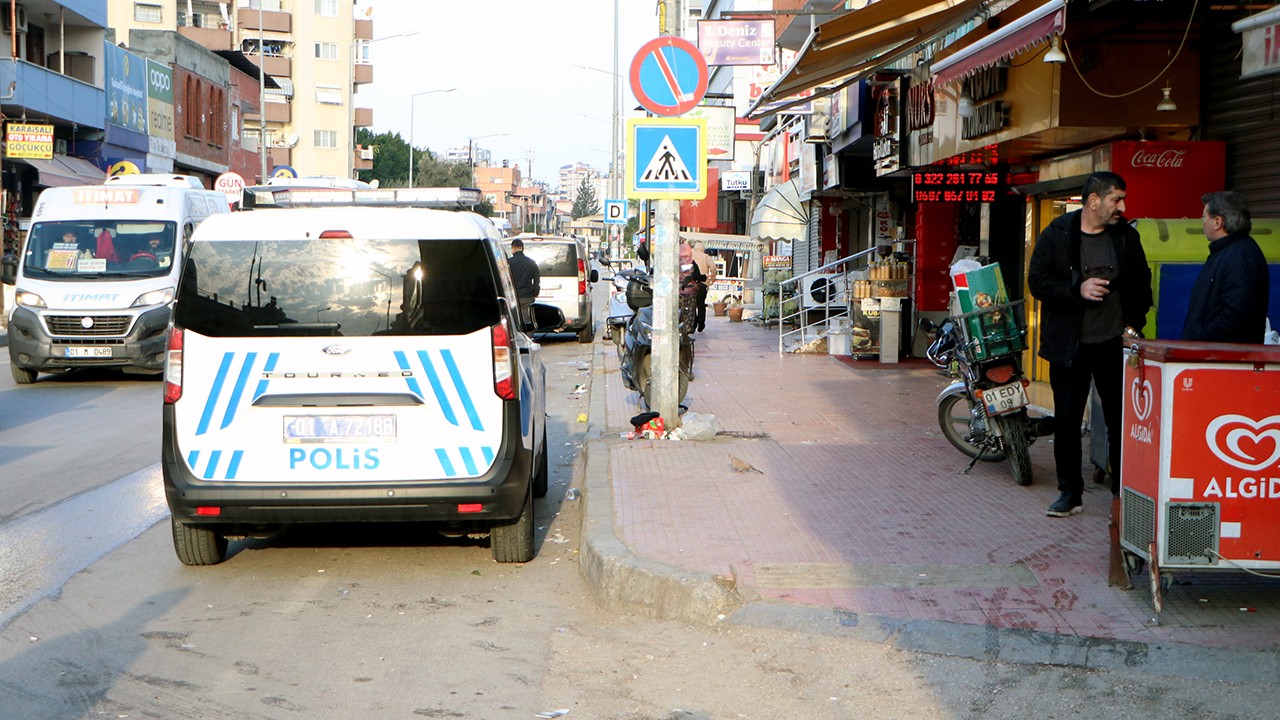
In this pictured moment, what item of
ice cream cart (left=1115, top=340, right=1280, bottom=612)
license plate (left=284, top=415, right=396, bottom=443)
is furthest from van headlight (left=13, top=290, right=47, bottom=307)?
ice cream cart (left=1115, top=340, right=1280, bottom=612)

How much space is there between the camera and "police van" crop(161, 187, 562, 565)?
21.2ft

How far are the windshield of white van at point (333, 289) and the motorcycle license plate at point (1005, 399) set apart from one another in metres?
3.82

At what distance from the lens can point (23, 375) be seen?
16.4 m

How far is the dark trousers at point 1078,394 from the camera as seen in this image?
24.2ft

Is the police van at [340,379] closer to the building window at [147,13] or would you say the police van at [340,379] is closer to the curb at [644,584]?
the curb at [644,584]

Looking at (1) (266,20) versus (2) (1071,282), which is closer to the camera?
(2) (1071,282)

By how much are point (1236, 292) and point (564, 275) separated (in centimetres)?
1727

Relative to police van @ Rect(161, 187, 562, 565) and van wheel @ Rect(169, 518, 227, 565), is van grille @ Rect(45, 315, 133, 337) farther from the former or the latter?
police van @ Rect(161, 187, 562, 565)

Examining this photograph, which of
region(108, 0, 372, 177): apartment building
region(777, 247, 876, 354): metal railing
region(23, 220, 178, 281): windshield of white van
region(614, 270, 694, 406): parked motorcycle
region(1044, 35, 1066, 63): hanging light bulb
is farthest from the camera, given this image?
region(108, 0, 372, 177): apartment building

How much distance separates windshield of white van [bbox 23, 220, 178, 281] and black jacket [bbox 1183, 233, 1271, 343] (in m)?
13.5

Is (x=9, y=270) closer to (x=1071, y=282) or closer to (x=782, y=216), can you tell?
(x=1071, y=282)

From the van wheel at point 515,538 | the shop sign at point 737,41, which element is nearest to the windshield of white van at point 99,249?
the shop sign at point 737,41

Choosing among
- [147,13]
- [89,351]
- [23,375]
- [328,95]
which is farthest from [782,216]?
[328,95]

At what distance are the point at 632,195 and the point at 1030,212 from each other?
4.78 metres
